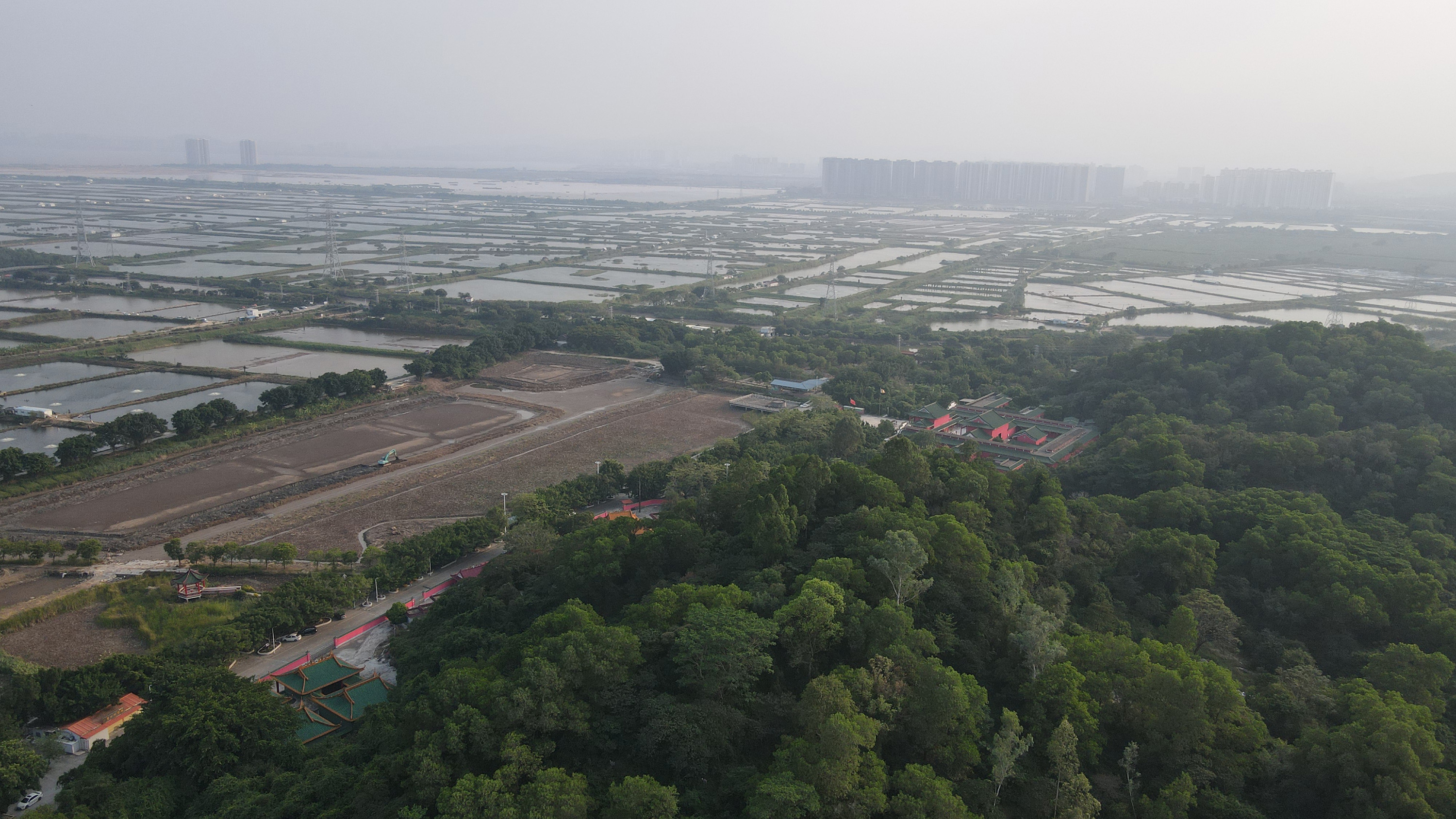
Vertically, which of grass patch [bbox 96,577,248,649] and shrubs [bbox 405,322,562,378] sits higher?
shrubs [bbox 405,322,562,378]

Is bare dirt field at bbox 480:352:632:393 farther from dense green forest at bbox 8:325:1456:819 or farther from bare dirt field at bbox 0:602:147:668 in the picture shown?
bare dirt field at bbox 0:602:147:668

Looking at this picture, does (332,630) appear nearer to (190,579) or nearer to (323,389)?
(190,579)

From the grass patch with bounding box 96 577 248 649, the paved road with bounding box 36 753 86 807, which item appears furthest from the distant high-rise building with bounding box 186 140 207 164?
the paved road with bounding box 36 753 86 807

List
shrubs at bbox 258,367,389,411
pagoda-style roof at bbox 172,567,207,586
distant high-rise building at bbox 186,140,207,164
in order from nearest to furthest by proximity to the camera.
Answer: pagoda-style roof at bbox 172,567,207,586
shrubs at bbox 258,367,389,411
distant high-rise building at bbox 186,140,207,164

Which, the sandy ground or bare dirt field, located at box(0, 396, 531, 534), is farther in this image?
bare dirt field, located at box(0, 396, 531, 534)

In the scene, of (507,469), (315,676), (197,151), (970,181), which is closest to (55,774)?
(315,676)

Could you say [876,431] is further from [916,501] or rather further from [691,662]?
[691,662]

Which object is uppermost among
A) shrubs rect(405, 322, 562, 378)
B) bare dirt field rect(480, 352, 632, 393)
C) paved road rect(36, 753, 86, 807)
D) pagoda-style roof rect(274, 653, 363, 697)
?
shrubs rect(405, 322, 562, 378)
